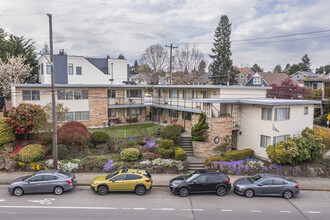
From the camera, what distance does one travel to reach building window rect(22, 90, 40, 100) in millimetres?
27750

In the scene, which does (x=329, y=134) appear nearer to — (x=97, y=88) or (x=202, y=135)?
(x=202, y=135)

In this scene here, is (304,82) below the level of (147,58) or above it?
below

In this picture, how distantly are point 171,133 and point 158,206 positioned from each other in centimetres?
986

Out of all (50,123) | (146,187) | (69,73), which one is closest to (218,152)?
(146,187)

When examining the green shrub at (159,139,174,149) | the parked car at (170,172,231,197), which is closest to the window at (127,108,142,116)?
the green shrub at (159,139,174,149)

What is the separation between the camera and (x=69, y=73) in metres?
36.6

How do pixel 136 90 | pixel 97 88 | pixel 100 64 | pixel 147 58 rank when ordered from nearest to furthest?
Answer: pixel 97 88, pixel 136 90, pixel 100 64, pixel 147 58

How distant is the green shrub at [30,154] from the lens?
66.5ft

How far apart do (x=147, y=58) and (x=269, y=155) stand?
128 ft

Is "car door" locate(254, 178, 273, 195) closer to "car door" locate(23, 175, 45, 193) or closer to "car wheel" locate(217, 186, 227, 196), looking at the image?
"car wheel" locate(217, 186, 227, 196)

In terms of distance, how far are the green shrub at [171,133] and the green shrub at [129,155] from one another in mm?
3353

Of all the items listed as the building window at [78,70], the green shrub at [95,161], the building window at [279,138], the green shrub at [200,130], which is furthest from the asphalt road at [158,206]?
the building window at [78,70]

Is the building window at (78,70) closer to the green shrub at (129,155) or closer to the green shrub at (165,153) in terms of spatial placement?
the green shrub at (129,155)

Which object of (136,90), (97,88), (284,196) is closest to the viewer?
(284,196)
